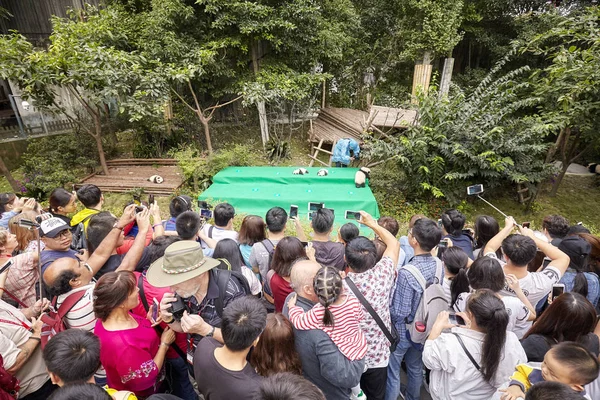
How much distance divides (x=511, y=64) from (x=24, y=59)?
592 inches

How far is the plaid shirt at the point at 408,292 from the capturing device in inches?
107

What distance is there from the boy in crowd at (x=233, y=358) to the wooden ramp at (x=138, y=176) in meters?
7.00

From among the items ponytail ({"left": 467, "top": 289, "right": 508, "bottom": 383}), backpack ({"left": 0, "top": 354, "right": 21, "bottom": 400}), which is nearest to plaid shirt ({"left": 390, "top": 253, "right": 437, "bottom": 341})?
ponytail ({"left": 467, "top": 289, "right": 508, "bottom": 383})

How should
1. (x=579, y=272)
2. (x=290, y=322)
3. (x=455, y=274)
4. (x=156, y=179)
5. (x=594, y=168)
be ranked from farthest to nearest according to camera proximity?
(x=594, y=168), (x=156, y=179), (x=579, y=272), (x=455, y=274), (x=290, y=322)

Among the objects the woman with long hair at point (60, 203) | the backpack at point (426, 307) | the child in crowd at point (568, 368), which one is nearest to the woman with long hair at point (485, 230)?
the backpack at point (426, 307)

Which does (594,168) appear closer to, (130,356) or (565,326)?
(565,326)

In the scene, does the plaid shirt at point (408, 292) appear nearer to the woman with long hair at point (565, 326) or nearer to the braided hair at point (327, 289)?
the woman with long hair at point (565, 326)

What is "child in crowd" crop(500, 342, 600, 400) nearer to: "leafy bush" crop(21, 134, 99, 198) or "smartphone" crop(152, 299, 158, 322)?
"smartphone" crop(152, 299, 158, 322)

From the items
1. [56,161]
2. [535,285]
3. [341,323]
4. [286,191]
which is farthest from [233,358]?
[56,161]

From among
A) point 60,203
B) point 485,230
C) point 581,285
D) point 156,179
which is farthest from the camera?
point 156,179

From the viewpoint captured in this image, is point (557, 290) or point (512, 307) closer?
point (512, 307)

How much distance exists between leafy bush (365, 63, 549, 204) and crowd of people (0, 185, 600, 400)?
394cm

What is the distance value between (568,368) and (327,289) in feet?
4.42

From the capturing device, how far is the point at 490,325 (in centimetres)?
198
